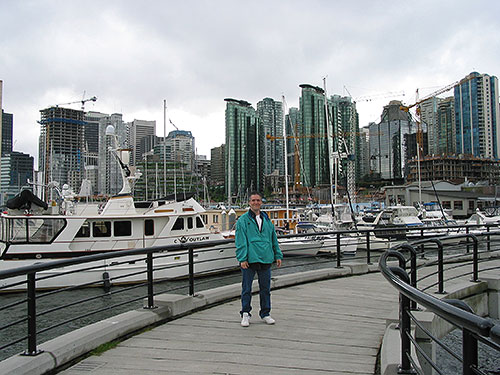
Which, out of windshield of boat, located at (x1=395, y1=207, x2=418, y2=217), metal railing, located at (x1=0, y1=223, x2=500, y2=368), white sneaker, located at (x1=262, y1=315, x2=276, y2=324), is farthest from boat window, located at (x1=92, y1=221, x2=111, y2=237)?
windshield of boat, located at (x1=395, y1=207, x2=418, y2=217)

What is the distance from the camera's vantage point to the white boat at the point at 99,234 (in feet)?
52.7

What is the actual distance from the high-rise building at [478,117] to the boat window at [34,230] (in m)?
128

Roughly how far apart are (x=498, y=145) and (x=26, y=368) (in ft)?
506

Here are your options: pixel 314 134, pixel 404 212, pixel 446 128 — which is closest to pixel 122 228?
pixel 404 212

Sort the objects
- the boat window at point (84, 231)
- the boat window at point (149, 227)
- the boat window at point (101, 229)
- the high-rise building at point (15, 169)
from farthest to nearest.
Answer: the high-rise building at point (15, 169)
the boat window at point (149, 227)
the boat window at point (101, 229)
the boat window at point (84, 231)

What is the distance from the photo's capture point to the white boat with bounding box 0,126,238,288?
1608cm

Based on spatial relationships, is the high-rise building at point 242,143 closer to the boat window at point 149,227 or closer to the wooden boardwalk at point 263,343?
the boat window at point 149,227

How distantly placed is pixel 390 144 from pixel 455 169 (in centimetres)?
2575

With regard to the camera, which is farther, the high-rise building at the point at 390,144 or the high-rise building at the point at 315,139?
the high-rise building at the point at 390,144

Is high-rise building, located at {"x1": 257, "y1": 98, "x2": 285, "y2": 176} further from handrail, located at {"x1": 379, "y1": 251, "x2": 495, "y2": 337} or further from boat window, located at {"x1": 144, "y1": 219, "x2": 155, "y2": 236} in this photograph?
handrail, located at {"x1": 379, "y1": 251, "x2": 495, "y2": 337}

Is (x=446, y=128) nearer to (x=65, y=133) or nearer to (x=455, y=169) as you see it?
(x=455, y=169)

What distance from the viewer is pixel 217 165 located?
12712cm

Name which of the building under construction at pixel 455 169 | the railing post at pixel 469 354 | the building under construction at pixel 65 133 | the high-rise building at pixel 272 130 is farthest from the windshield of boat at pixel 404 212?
the high-rise building at pixel 272 130

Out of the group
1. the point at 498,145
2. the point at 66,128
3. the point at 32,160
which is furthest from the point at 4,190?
the point at 498,145
